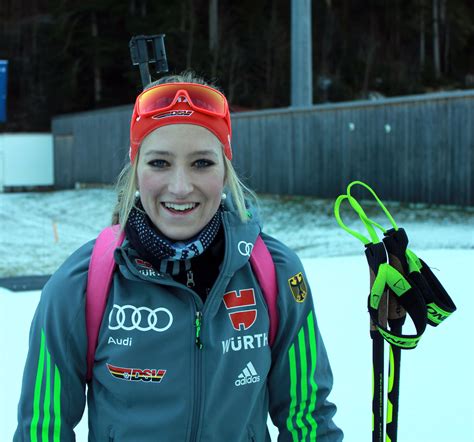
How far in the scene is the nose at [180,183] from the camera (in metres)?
1.74

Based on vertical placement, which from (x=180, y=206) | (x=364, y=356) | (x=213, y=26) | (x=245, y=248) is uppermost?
(x=213, y=26)

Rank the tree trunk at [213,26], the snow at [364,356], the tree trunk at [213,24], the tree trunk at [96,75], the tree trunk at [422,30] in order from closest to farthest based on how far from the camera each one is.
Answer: the snow at [364,356] < the tree trunk at [213,26] < the tree trunk at [213,24] < the tree trunk at [96,75] < the tree trunk at [422,30]

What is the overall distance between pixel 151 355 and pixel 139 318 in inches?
3.6

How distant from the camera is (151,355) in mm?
1716

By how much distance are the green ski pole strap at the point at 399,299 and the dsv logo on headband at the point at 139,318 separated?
475mm

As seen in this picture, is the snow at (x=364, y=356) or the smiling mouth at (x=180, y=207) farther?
the snow at (x=364, y=356)

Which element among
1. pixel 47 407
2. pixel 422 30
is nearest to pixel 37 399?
pixel 47 407

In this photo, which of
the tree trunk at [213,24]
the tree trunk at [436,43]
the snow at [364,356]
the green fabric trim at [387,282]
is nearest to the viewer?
the green fabric trim at [387,282]

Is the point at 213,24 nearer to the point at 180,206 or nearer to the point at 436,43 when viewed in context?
the point at 436,43

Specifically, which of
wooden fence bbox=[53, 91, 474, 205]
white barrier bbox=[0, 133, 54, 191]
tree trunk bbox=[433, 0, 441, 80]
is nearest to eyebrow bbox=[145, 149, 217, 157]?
wooden fence bbox=[53, 91, 474, 205]

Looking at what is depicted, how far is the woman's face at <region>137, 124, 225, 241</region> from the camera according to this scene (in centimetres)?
176

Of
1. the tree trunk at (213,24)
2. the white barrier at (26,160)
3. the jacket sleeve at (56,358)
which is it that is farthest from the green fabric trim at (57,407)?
the tree trunk at (213,24)

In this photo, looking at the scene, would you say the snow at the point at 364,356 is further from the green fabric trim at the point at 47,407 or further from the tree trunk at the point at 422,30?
the tree trunk at the point at 422,30

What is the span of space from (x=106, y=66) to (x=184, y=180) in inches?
1534
